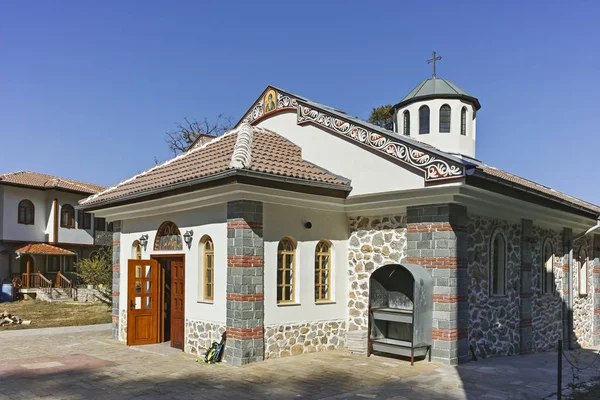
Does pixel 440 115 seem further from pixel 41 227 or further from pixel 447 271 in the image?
pixel 41 227

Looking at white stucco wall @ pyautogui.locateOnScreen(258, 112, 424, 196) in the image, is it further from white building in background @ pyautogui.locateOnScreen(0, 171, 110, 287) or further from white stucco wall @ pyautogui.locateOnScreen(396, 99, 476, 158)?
white building in background @ pyautogui.locateOnScreen(0, 171, 110, 287)

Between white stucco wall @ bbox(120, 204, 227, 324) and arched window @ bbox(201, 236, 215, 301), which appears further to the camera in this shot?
arched window @ bbox(201, 236, 215, 301)

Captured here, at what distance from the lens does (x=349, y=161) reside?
11.4m

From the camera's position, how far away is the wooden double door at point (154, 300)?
38.8 ft

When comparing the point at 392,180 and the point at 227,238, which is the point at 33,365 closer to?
the point at 227,238

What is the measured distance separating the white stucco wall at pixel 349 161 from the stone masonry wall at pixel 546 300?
5.05m

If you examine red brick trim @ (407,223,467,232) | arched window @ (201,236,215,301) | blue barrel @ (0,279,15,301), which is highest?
red brick trim @ (407,223,467,232)

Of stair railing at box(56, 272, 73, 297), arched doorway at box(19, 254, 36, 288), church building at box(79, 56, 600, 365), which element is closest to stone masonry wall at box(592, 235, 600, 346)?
church building at box(79, 56, 600, 365)

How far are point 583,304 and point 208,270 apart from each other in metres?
11.8

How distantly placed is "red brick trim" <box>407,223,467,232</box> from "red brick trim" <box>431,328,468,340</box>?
1.88 meters

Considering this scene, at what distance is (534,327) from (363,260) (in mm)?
5126

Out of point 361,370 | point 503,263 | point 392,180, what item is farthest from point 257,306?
point 503,263

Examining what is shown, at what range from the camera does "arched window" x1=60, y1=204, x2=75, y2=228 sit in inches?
1249

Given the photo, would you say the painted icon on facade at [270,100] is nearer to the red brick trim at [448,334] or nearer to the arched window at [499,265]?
the arched window at [499,265]
